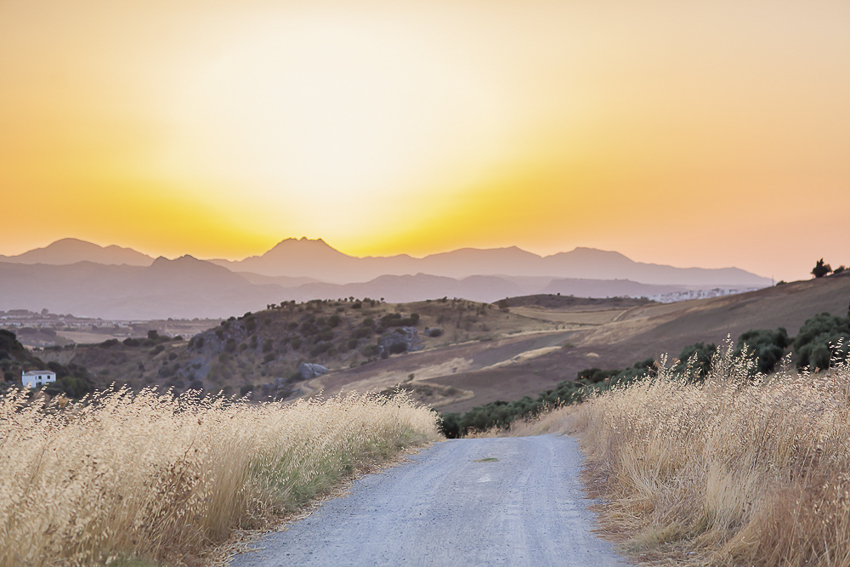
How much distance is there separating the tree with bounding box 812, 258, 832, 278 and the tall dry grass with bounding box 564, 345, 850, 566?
8001 cm

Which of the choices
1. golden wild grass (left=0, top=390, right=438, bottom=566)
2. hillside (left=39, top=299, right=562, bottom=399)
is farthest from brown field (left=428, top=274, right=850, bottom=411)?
golden wild grass (left=0, top=390, right=438, bottom=566)

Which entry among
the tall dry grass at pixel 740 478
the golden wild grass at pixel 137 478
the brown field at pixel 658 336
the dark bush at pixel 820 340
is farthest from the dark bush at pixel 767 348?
the golden wild grass at pixel 137 478

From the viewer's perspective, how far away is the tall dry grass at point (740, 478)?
5129mm

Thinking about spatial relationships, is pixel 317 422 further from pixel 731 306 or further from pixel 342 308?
pixel 342 308

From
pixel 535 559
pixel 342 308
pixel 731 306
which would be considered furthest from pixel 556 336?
pixel 535 559

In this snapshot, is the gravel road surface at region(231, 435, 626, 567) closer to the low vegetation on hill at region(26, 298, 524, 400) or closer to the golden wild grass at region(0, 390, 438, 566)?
the golden wild grass at region(0, 390, 438, 566)

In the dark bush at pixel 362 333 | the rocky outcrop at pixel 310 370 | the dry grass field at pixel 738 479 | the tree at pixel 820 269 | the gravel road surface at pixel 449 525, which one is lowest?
the rocky outcrop at pixel 310 370

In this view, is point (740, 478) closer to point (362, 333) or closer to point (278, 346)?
point (362, 333)

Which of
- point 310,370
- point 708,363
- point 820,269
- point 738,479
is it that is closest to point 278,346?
point 310,370

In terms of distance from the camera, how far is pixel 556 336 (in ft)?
251

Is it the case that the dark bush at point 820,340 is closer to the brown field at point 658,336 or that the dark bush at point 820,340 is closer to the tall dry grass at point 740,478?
the tall dry grass at point 740,478

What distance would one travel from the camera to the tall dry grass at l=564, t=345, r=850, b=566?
5.13 meters

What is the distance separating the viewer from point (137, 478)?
241 inches

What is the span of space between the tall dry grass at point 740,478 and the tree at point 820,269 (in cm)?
8001
